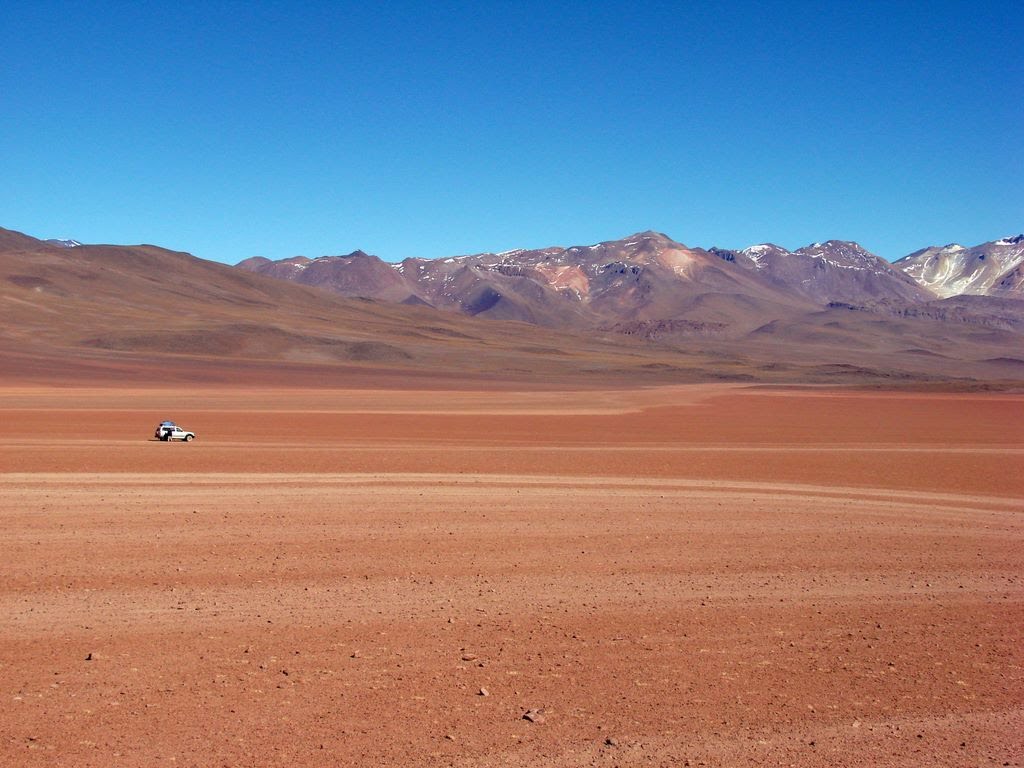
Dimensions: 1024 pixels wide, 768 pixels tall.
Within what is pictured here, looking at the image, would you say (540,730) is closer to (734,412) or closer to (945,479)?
(945,479)

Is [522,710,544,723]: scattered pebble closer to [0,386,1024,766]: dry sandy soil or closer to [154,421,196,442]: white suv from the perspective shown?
[0,386,1024,766]: dry sandy soil

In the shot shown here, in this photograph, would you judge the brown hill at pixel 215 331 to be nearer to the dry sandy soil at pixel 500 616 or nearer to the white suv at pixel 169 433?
the white suv at pixel 169 433

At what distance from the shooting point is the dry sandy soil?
6418 mm

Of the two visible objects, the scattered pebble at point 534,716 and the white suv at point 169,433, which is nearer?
the scattered pebble at point 534,716

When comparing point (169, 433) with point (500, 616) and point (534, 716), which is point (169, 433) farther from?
point (534, 716)

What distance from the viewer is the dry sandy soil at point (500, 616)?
642 cm

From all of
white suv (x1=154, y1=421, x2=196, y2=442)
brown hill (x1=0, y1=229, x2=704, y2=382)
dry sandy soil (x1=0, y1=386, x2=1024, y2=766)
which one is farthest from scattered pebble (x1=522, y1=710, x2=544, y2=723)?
brown hill (x1=0, y1=229, x2=704, y2=382)

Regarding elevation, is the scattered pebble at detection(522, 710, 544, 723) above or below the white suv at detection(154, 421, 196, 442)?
above

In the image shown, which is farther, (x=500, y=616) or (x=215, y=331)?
(x=215, y=331)

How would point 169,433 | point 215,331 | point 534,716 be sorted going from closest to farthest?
point 534,716 → point 169,433 → point 215,331

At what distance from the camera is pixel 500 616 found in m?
9.02

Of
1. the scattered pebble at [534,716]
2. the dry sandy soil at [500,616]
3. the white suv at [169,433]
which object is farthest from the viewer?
the white suv at [169,433]

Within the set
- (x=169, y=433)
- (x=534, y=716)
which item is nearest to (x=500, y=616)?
(x=534, y=716)

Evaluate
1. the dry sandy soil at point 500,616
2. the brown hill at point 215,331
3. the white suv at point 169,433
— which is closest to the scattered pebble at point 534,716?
the dry sandy soil at point 500,616
